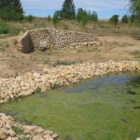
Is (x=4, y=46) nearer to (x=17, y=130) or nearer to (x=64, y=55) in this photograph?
(x=64, y=55)

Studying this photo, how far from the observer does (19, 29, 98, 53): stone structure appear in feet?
85.2

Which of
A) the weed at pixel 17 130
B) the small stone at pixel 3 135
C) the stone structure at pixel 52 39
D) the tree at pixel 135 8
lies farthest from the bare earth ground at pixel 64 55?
the small stone at pixel 3 135

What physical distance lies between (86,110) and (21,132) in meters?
3.45

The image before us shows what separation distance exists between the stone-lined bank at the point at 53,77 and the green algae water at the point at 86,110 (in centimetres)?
52

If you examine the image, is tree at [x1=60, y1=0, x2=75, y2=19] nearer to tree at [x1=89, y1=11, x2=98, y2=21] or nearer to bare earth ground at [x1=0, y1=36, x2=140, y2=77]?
tree at [x1=89, y1=11, x2=98, y2=21]

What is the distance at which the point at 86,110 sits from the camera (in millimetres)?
13648

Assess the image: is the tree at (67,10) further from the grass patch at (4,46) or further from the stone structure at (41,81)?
the stone structure at (41,81)

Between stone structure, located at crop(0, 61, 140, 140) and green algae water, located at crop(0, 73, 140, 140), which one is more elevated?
stone structure, located at crop(0, 61, 140, 140)

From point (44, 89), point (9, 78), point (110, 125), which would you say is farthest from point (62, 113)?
point (9, 78)

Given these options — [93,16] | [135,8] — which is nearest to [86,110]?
[135,8]

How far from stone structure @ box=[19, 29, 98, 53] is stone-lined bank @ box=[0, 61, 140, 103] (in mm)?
5580

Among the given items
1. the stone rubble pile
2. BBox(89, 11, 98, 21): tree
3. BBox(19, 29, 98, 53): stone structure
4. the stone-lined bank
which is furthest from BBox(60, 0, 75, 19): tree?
the stone rubble pile

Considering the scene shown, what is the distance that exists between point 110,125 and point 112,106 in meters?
2.25

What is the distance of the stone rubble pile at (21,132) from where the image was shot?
10.3 m
